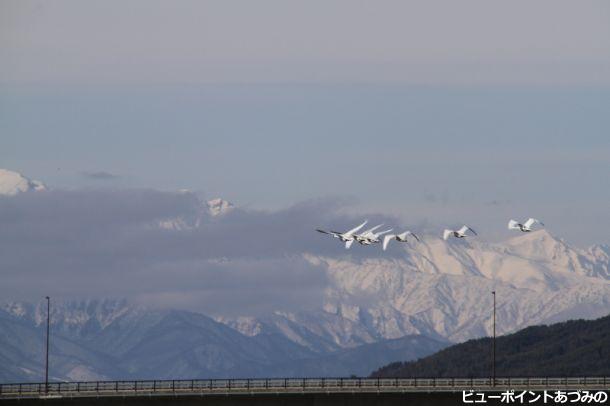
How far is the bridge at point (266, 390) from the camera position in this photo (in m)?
171

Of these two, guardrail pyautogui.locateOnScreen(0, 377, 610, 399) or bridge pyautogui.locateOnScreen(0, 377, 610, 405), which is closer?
bridge pyautogui.locateOnScreen(0, 377, 610, 405)

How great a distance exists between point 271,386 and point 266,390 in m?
3.16

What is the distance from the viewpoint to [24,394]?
17175 centimetres

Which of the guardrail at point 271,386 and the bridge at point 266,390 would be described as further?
the guardrail at point 271,386

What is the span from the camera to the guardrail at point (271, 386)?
172m

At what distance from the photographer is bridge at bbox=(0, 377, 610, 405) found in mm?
171250

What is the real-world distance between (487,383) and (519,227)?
57.3ft

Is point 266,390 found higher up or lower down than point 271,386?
higher up

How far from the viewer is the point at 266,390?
178m

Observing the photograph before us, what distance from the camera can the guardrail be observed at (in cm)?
17250

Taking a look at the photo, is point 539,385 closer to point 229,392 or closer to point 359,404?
point 359,404

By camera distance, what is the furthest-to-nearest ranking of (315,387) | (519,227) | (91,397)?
1. (519,227)
2. (315,387)
3. (91,397)

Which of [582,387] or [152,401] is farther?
[582,387]

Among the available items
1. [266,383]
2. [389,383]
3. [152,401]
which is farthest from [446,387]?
[152,401]
